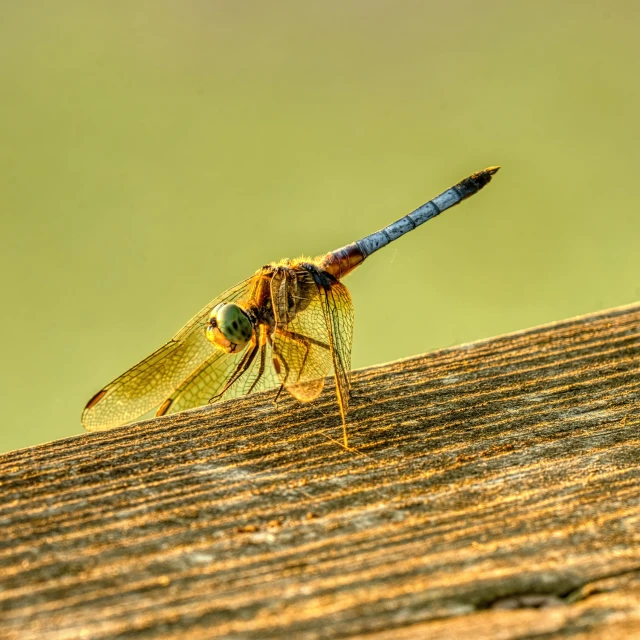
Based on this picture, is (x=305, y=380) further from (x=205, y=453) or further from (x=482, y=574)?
(x=482, y=574)

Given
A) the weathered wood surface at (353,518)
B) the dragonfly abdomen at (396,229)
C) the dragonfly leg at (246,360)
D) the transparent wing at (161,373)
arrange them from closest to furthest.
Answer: the weathered wood surface at (353,518)
the transparent wing at (161,373)
the dragonfly leg at (246,360)
the dragonfly abdomen at (396,229)

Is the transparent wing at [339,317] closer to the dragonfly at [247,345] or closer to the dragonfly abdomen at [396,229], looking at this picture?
the dragonfly at [247,345]

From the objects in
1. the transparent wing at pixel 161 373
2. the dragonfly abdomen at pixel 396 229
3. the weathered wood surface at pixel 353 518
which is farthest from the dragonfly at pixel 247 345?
the weathered wood surface at pixel 353 518

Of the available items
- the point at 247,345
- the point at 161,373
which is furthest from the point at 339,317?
the point at 161,373

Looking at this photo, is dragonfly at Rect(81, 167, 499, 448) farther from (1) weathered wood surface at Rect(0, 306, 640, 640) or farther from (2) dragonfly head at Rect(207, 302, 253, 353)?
(1) weathered wood surface at Rect(0, 306, 640, 640)

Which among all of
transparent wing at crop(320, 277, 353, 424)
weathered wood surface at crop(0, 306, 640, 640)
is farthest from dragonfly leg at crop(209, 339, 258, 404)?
weathered wood surface at crop(0, 306, 640, 640)

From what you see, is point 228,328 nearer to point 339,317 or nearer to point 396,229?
point 339,317
